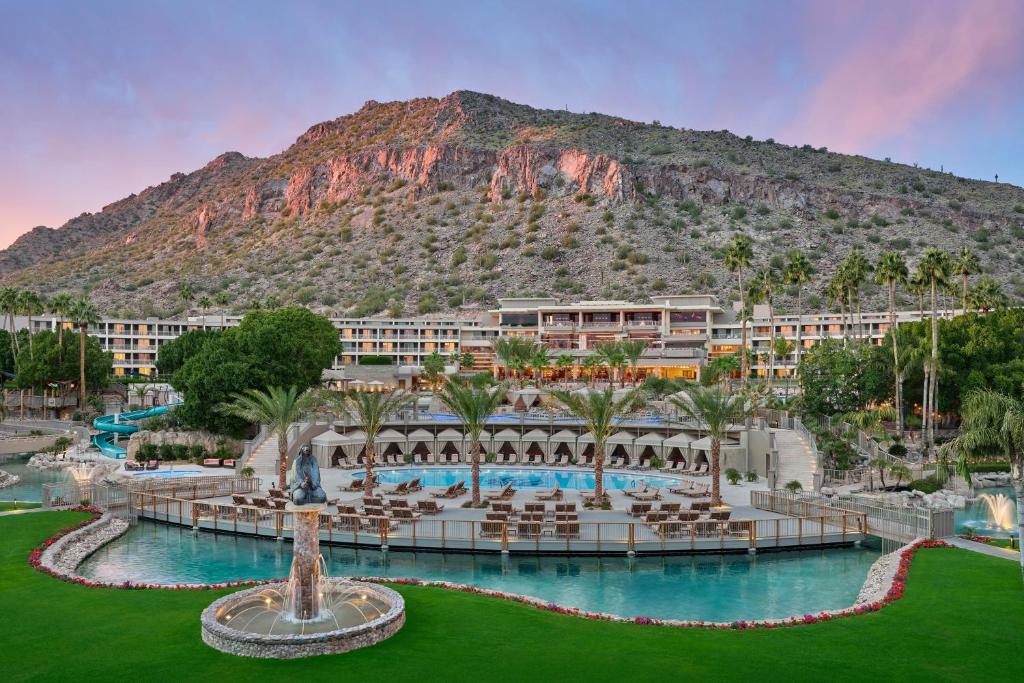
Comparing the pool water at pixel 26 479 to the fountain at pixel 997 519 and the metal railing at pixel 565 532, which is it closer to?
the metal railing at pixel 565 532

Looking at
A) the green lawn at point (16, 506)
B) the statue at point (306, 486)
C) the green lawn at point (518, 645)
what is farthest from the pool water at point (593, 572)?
the statue at point (306, 486)

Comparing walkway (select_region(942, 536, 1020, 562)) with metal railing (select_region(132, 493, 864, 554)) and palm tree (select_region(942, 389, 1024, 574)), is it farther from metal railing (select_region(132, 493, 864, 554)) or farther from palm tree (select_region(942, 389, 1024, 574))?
palm tree (select_region(942, 389, 1024, 574))

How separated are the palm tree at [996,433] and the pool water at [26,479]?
37179mm

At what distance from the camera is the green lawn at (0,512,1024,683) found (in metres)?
13.2

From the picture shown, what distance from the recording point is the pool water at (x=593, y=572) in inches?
808

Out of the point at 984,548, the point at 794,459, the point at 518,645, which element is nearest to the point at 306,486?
the point at 518,645

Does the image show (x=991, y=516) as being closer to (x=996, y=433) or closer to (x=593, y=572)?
(x=996, y=433)

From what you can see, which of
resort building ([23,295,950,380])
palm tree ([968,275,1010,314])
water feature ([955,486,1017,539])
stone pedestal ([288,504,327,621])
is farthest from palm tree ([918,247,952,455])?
stone pedestal ([288,504,327,621])

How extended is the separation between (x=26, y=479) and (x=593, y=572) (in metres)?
36.3

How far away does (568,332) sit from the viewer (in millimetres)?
95750

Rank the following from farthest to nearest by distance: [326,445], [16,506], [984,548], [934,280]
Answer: [934,280] → [326,445] → [16,506] → [984,548]

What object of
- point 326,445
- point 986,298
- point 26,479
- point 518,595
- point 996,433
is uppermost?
Answer: point 986,298

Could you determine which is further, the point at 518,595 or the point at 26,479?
the point at 26,479

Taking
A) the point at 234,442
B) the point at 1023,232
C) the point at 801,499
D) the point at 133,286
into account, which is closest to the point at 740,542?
the point at 801,499
